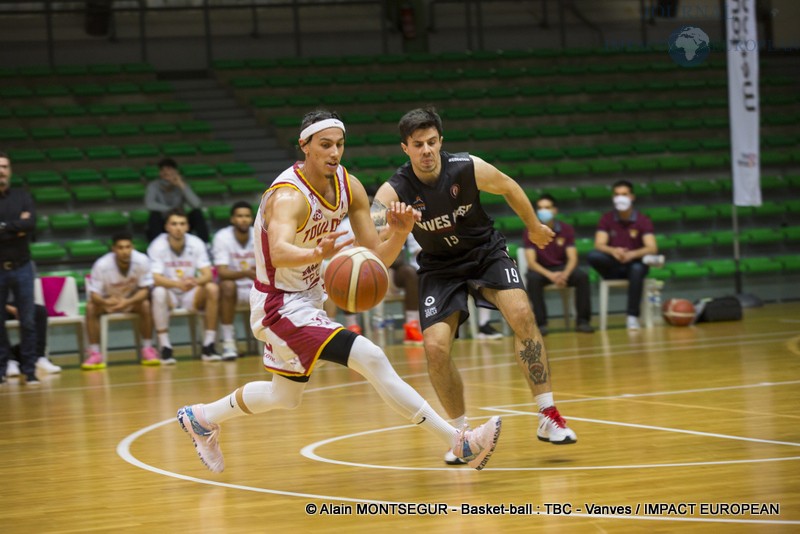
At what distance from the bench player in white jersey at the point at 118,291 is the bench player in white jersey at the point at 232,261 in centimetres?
78

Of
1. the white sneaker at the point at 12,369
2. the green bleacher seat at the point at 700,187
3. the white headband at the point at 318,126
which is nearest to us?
the white headband at the point at 318,126

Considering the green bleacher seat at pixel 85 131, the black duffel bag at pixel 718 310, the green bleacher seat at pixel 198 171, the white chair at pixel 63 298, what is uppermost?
the green bleacher seat at pixel 85 131

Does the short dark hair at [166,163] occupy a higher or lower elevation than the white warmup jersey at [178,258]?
higher

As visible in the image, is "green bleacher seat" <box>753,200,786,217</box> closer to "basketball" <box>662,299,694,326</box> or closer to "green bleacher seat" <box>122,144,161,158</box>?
"basketball" <box>662,299,694,326</box>

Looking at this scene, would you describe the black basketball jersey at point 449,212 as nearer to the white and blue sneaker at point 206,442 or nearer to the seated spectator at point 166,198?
the white and blue sneaker at point 206,442

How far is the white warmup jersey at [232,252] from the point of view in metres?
11.4

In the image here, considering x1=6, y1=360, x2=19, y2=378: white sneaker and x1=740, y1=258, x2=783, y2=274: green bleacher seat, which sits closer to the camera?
x1=6, y1=360, x2=19, y2=378: white sneaker

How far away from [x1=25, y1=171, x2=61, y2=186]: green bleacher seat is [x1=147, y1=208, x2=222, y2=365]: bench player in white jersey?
4.18 m

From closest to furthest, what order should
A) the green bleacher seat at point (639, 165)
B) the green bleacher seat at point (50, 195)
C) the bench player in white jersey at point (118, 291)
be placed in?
the bench player in white jersey at point (118, 291) < the green bleacher seat at point (50, 195) < the green bleacher seat at point (639, 165)

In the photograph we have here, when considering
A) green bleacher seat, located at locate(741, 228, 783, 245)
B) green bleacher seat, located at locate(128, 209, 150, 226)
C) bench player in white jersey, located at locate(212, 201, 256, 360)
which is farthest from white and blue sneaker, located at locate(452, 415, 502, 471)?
green bleacher seat, located at locate(741, 228, 783, 245)

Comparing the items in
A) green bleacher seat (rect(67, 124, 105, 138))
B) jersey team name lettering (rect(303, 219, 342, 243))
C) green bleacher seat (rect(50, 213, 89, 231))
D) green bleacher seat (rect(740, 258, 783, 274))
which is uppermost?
green bleacher seat (rect(67, 124, 105, 138))

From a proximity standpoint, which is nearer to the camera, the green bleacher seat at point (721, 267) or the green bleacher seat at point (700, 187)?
the green bleacher seat at point (721, 267)

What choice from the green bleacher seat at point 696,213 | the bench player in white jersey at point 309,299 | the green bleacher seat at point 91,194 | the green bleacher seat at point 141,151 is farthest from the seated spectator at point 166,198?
the bench player in white jersey at point 309,299

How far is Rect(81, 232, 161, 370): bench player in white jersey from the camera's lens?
11.0 metres
